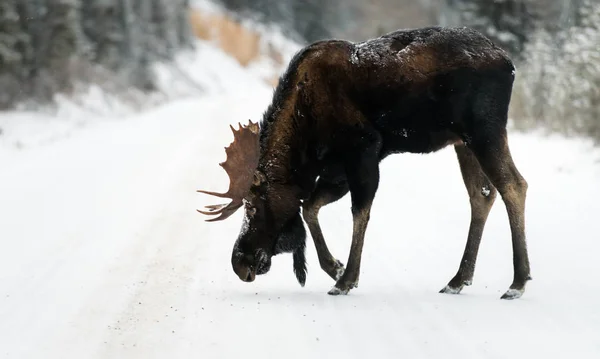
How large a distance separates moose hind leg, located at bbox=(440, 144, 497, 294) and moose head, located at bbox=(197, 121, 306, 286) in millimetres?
1321

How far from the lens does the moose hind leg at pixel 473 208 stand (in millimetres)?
5309

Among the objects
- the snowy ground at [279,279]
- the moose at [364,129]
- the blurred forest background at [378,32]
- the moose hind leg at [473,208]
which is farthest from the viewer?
the blurred forest background at [378,32]

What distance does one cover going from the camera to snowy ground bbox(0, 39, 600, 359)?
4.15m

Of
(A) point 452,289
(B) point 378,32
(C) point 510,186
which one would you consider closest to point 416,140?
(C) point 510,186

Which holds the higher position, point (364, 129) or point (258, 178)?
point (364, 129)

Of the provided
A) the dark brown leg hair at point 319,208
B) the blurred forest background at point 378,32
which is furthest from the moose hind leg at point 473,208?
the blurred forest background at point 378,32

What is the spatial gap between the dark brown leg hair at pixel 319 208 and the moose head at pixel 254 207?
0.31 m

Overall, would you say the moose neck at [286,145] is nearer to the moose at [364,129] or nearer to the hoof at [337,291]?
the moose at [364,129]

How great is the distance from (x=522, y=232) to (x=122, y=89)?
32448mm

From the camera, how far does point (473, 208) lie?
5.59 metres

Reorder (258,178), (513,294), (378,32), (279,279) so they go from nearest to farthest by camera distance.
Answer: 1. (513,294)
2. (258,178)
3. (279,279)
4. (378,32)

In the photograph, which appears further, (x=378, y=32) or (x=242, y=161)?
(x=378, y=32)

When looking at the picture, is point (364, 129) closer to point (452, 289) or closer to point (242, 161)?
point (242, 161)

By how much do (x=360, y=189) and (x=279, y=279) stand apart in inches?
48.1
